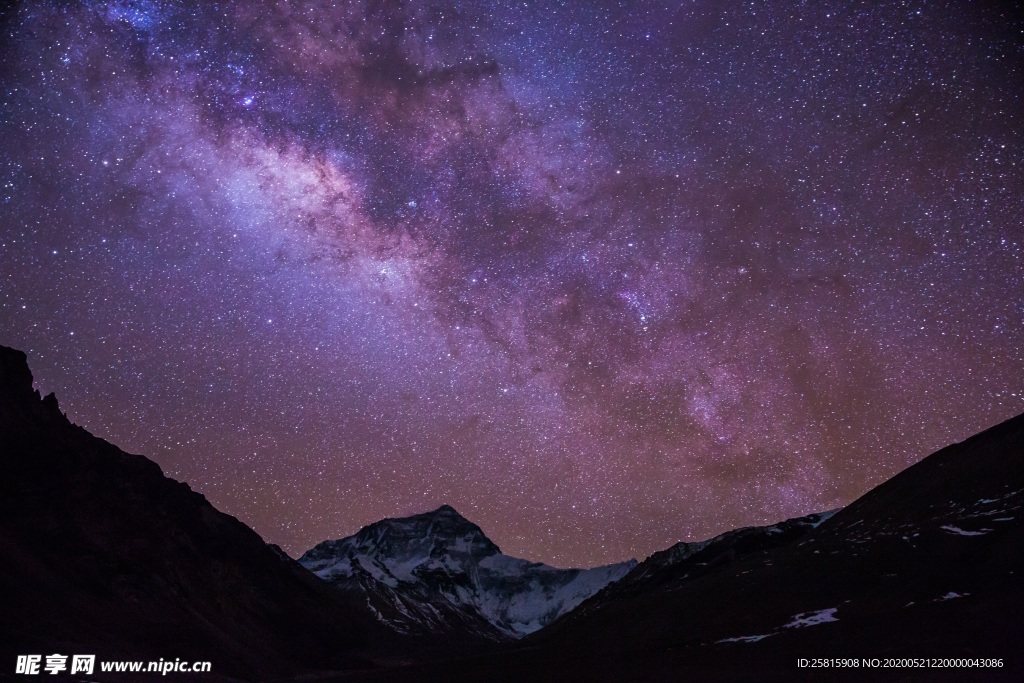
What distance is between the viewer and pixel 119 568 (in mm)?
125875

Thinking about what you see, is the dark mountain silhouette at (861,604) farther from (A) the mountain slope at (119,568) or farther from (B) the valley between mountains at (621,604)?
(A) the mountain slope at (119,568)

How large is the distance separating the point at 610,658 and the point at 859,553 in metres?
41.4

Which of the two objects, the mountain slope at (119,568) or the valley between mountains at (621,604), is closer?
the valley between mountains at (621,604)

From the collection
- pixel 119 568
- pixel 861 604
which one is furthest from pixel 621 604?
pixel 119 568

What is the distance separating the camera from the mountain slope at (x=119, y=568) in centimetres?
10188

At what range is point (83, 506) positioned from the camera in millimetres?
131000

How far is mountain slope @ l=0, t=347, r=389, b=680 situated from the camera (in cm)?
10188

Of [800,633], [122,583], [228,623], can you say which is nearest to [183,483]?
[228,623]

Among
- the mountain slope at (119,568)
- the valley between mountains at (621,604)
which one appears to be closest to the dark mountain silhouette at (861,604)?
the valley between mountains at (621,604)

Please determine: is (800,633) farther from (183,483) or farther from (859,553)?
(183,483)

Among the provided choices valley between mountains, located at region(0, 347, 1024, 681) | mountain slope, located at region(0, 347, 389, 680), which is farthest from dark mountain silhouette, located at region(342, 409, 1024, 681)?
mountain slope, located at region(0, 347, 389, 680)

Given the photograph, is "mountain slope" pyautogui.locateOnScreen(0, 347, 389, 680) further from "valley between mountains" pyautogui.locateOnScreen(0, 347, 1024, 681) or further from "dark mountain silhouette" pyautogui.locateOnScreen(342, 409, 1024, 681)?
"dark mountain silhouette" pyautogui.locateOnScreen(342, 409, 1024, 681)

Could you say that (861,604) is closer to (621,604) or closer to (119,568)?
(621,604)

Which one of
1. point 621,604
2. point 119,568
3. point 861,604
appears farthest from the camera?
point 621,604
